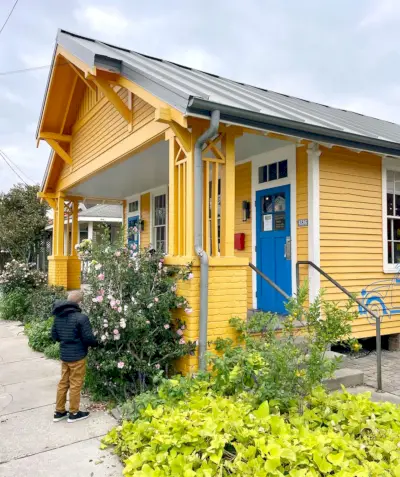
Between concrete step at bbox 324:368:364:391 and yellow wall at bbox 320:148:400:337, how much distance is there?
4.63ft

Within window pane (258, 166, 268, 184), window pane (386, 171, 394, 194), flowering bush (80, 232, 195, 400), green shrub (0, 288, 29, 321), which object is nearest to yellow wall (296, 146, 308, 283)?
window pane (258, 166, 268, 184)

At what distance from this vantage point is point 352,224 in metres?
6.58

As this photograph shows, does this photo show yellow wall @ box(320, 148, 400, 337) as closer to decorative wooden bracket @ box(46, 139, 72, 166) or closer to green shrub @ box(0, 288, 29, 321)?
decorative wooden bracket @ box(46, 139, 72, 166)

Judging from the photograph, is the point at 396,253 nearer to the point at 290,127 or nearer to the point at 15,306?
the point at 290,127

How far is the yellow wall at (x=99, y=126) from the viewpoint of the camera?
20.5ft

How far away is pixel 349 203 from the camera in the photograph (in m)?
6.55

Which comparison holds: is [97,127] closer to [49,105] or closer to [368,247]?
[49,105]

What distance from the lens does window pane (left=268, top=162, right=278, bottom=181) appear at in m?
6.93

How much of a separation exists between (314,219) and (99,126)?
466 cm

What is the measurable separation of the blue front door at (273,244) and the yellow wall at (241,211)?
0.80 feet

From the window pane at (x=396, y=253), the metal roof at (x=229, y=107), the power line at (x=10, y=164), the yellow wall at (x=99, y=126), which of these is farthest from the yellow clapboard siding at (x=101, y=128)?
A: the power line at (x=10, y=164)

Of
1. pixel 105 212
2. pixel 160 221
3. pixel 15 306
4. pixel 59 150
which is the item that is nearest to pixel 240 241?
pixel 160 221

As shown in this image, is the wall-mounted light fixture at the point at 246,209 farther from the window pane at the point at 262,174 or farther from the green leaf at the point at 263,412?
the green leaf at the point at 263,412

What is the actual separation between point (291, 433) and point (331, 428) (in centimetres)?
43
